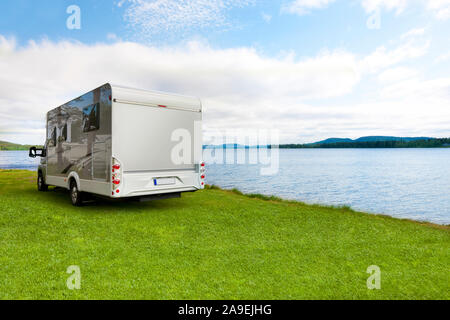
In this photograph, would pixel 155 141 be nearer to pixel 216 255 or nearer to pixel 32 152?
pixel 216 255

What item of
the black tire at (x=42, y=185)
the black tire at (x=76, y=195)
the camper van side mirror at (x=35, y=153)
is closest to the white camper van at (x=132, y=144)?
the black tire at (x=76, y=195)

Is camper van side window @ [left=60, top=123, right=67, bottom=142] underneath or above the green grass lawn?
above

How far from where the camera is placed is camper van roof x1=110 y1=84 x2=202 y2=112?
8.15m

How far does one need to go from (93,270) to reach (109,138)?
4.31m

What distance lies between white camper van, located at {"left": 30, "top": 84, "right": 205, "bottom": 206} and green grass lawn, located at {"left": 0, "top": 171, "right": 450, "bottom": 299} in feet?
2.96

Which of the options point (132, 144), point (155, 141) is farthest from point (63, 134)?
point (155, 141)

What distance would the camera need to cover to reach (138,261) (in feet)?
16.6

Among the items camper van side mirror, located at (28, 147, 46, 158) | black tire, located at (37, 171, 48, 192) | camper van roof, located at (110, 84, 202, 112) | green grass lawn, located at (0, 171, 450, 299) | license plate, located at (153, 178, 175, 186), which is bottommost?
green grass lawn, located at (0, 171, 450, 299)

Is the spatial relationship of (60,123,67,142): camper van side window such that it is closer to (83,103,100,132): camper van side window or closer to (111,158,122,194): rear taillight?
(83,103,100,132): camper van side window

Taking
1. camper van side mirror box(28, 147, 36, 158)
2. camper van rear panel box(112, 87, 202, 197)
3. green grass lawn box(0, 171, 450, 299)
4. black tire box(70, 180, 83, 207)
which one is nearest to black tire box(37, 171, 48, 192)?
camper van side mirror box(28, 147, 36, 158)

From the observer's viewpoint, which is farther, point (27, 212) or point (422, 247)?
point (27, 212)
